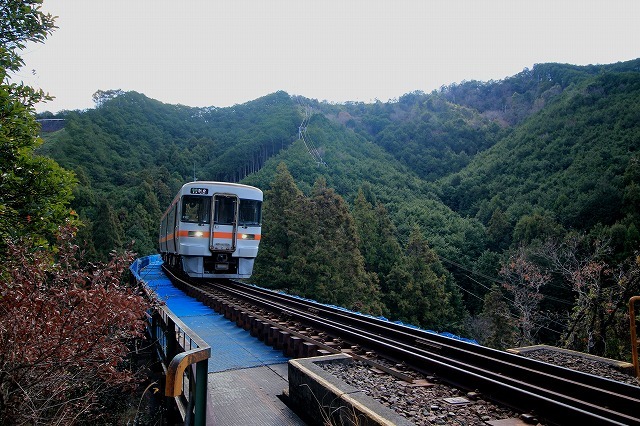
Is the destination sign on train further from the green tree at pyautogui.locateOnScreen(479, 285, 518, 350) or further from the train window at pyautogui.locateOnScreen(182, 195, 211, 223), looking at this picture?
the green tree at pyautogui.locateOnScreen(479, 285, 518, 350)

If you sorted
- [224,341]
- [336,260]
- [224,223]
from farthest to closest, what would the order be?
[336,260]
[224,223]
[224,341]

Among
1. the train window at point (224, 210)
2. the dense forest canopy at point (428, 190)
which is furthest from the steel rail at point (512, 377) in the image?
the dense forest canopy at point (428, 190)

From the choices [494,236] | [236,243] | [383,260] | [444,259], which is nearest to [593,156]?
[494,236]

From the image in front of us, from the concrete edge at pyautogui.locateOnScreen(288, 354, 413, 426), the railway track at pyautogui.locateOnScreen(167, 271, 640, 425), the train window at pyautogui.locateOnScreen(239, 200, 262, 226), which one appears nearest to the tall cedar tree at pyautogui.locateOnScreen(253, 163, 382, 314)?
the train window at pyautogui.locateOnScreen(239, 200, 262, 226)

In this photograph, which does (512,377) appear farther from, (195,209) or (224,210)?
(195,209)

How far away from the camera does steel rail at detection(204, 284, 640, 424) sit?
3.43 m

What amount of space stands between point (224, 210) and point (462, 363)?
9538 millimetres

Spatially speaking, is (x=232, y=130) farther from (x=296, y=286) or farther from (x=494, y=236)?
(x=296, y=286)

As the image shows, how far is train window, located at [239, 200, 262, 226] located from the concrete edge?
29.6 feet

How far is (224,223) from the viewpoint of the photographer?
42.3 feet

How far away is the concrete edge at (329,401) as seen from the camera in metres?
3.04

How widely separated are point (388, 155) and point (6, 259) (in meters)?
95.8

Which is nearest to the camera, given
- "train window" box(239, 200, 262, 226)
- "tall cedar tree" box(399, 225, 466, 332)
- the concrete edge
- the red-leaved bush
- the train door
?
the concrete edge

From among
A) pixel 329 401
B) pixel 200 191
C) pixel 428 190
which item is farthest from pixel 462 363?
pixel 428 190
